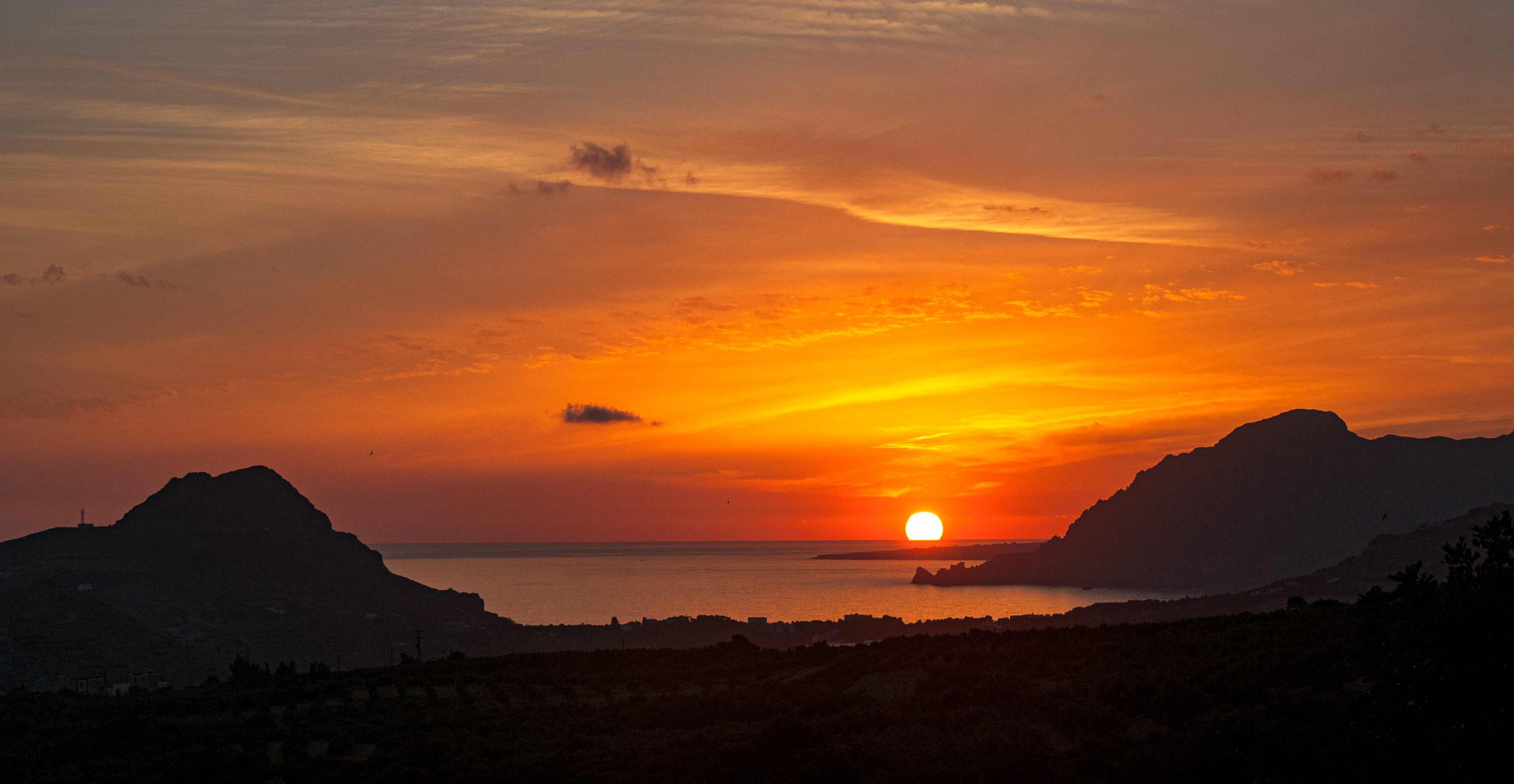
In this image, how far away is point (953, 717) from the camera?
1299 inches

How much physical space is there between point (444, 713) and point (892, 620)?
148 meters

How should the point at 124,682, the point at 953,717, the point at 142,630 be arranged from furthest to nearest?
the point at 142,630 < the point at 124,682 < the point at 953,717

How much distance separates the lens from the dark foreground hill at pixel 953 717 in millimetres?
17141

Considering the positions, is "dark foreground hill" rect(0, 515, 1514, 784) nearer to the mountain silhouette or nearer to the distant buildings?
the distant buildings

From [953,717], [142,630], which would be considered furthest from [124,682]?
[953,717]

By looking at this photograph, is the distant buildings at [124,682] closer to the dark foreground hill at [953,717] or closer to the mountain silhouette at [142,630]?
the mountain silhouette at [142,630]

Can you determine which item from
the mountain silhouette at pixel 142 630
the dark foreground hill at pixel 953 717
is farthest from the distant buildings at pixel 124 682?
the dark foreground hill at pixel 953 717

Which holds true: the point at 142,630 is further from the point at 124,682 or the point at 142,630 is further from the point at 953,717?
the point at 953,717

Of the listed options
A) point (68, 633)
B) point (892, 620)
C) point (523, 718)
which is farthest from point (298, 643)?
point (523, 718)

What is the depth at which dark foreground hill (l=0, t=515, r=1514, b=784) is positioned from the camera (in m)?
17.1

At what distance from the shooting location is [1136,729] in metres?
30.0

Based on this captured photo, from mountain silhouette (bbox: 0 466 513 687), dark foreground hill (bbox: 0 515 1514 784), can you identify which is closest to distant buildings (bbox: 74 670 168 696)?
mountain silhouette (bbox: 0 466 513 687)

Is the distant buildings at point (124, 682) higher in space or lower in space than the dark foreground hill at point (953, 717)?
lower

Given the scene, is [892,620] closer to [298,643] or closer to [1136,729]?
[298,643]
